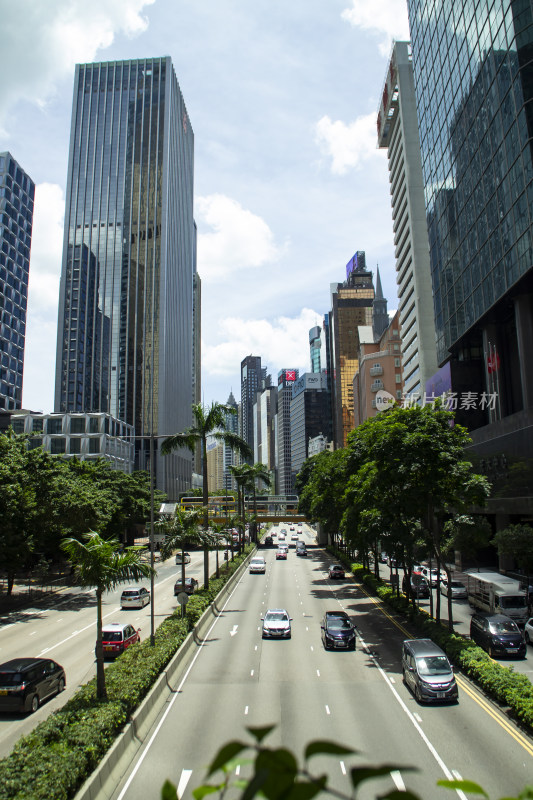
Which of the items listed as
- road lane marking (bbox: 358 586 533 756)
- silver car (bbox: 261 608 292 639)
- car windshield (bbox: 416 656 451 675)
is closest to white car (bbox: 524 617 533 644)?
road lane marking (bbox: 358 586 533 756)

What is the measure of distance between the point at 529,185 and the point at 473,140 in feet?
45.7

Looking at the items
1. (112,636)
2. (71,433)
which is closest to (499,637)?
(112,636)

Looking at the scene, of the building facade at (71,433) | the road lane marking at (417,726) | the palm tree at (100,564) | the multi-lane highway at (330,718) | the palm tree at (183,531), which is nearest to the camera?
the road lane marking at (417,726)

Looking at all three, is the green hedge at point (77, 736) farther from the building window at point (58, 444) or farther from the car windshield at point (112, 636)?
the building window at point (58, 444)

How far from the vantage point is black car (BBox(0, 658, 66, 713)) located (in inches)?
709

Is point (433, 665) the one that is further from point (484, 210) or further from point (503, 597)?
point (484, 210)

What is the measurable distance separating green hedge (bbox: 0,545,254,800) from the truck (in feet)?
65.3

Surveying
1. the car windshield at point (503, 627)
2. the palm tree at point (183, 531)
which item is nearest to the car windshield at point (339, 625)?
the car windshield at point (503, 627)

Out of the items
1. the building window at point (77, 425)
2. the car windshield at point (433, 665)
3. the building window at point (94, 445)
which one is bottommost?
the car windshield at point (433, 665)

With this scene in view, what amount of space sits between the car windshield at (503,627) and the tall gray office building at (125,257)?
11931 centimetres

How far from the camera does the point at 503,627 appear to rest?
25.5 m

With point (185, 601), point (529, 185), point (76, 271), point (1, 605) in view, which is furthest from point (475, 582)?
point (76, 271)

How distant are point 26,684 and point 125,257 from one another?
149774 millimetres

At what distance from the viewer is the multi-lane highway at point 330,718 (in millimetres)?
13500
